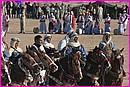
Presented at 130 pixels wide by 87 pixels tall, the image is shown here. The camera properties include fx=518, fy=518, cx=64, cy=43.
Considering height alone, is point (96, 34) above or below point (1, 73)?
below

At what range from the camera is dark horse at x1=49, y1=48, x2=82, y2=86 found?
36.2 feet

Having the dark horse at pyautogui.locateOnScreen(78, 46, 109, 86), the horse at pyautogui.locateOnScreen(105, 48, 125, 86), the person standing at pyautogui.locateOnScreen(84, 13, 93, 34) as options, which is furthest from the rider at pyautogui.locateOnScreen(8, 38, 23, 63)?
the person standing at pyautogui.locateOnScreen(84, 13, 93, 34)

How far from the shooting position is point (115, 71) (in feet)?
39.5

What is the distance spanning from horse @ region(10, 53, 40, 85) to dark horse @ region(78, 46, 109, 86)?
132cm

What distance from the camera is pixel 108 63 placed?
11836 millimetres

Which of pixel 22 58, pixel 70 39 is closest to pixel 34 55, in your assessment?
pixel 22 58

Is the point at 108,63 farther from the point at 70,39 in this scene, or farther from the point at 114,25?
the point at 114,25

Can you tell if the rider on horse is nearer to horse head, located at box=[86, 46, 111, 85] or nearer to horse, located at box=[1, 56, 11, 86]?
horse head, located at box=[86, 46, 111, 85]

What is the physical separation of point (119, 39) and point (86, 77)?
15732mm

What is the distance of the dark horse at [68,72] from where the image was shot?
1102 centimetres

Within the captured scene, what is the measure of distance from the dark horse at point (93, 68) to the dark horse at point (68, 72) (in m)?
0.37

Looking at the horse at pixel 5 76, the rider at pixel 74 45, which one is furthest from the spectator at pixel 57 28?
the horse at pixel 5 76

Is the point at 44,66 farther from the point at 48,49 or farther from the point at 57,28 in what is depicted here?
the point at 57,28

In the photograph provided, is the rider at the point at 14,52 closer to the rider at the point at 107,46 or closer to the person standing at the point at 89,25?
the rider at the point at 107,46
